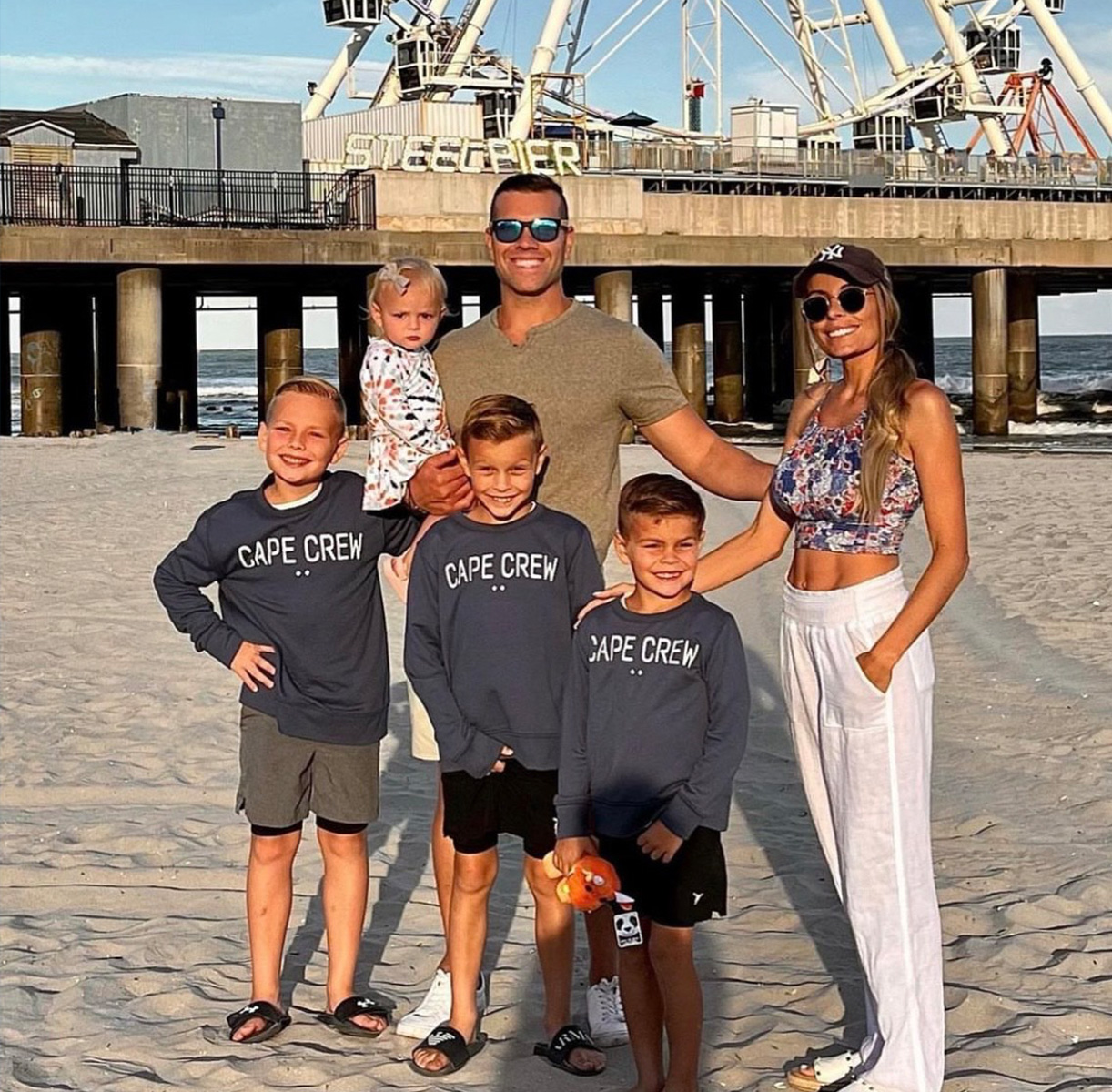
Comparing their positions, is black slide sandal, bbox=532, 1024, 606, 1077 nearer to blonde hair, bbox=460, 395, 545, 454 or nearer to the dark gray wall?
blonde hair, bbox=460, 395, 545, 454

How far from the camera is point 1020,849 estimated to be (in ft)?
19.4

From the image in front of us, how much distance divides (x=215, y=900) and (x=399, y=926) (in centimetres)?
60

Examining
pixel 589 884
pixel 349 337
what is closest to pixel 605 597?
pixel 589 884

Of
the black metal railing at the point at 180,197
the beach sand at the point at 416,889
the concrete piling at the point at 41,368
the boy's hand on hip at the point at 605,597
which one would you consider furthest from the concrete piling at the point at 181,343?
the boy's hand on hip at the point at 605,597

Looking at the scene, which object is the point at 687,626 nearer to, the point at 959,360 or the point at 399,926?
the point at 399,926

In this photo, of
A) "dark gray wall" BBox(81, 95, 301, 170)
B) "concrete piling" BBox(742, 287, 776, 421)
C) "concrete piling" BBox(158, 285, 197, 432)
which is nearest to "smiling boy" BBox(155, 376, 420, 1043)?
"concrete piling" BBox(158, 285, 197, 432)

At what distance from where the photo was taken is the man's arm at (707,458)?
412 centimetres

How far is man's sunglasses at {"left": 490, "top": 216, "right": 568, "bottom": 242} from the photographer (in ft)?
13.0

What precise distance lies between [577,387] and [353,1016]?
5.14 feet

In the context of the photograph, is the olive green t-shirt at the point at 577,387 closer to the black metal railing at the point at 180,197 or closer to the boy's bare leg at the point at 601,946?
the boy's bare leg at the point at 601,946

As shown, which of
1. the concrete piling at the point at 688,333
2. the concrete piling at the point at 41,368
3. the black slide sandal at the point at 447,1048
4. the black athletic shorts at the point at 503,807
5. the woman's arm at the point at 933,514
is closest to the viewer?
the woman's arm at the point at 933,514

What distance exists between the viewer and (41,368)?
27.7m

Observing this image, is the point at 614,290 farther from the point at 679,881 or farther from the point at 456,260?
the point at 679,881

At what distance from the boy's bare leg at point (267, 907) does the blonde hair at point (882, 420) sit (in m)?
1.59
